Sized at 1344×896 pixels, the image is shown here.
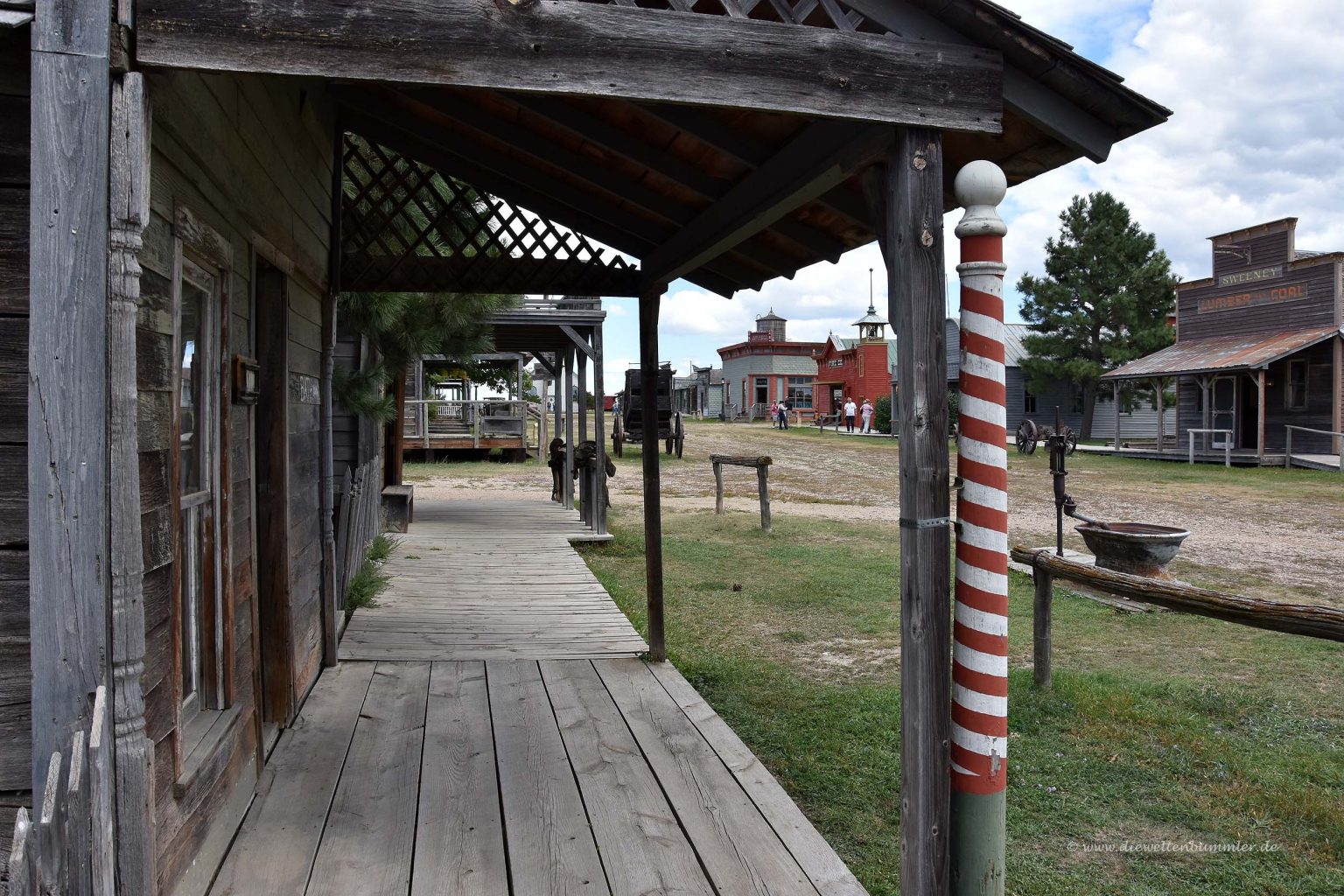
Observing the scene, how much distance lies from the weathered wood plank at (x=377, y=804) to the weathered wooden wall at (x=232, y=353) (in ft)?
1.11

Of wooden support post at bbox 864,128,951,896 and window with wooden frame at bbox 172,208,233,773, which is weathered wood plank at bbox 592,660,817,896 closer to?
wooden support post at bbox 864,128,951,896

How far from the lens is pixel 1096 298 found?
32625mm

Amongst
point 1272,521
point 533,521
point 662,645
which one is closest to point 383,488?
point 533,521

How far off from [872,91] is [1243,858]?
2993 mm

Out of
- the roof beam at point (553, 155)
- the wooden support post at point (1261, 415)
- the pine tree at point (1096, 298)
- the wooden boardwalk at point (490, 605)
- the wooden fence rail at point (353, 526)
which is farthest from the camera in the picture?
the pine tree at point (1096, 298)

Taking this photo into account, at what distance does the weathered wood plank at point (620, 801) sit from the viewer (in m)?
3.03

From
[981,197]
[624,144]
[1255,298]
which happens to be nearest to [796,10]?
[981,197]

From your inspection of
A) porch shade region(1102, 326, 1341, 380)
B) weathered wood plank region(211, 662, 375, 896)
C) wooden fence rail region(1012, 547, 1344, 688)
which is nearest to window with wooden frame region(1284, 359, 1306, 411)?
porch shade region(1102, 326, 1341, 380)

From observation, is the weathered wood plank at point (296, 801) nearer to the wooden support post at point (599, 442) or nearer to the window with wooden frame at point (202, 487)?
the window with wooden frame at point (202, 487)

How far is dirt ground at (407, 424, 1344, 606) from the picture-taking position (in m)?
9.62

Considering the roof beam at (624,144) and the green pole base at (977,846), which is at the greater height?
the roof beam at (624,144)

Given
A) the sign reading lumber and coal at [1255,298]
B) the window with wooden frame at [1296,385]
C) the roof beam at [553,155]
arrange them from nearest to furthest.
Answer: the roof beam at [553,155]
the window with wooden frame at [1296,385]
the sign reading lumber and coal at [1255,298]

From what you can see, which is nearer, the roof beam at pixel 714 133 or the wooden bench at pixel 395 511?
the roof beam at pixel 714 133

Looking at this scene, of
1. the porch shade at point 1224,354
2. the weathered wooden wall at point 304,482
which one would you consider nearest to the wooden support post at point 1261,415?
the porch shade at point 1224,354
